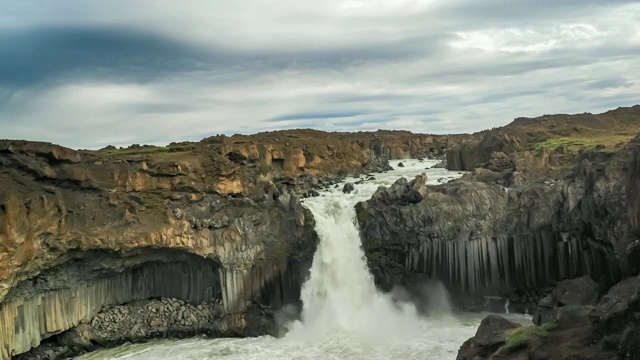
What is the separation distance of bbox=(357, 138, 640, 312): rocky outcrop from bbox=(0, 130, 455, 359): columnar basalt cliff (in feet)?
17.7

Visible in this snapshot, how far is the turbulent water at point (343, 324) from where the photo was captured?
84.6 ft

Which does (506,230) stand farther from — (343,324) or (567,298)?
(343,324)

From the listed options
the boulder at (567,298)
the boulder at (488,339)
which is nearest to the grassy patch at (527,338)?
the boulder at (488,339)

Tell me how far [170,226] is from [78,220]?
4.75 m

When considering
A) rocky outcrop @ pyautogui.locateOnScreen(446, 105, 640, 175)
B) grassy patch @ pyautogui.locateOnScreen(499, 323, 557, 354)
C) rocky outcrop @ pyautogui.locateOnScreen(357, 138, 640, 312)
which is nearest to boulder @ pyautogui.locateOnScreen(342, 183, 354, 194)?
rocky outcrop @ pyautogui.locateOnScreen(357, 138, 640, 312)

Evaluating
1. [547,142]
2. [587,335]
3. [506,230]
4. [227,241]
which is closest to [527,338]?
[587,335]

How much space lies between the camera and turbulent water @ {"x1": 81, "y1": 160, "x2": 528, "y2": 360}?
25.8m

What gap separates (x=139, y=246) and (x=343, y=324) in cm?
1203

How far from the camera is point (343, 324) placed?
2955 centimetres

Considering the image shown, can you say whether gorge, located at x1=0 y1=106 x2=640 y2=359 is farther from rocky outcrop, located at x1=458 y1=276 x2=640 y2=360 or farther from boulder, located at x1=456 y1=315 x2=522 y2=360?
rocky outcrop, located at x1=458 y1=276 x2=640 y2=360

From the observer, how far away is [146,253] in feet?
98.7

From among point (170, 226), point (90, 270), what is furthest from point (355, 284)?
point (90, 270)

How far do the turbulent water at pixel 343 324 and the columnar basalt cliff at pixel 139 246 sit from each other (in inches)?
47.7

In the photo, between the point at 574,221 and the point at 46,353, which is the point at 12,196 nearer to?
the point at 46,353
